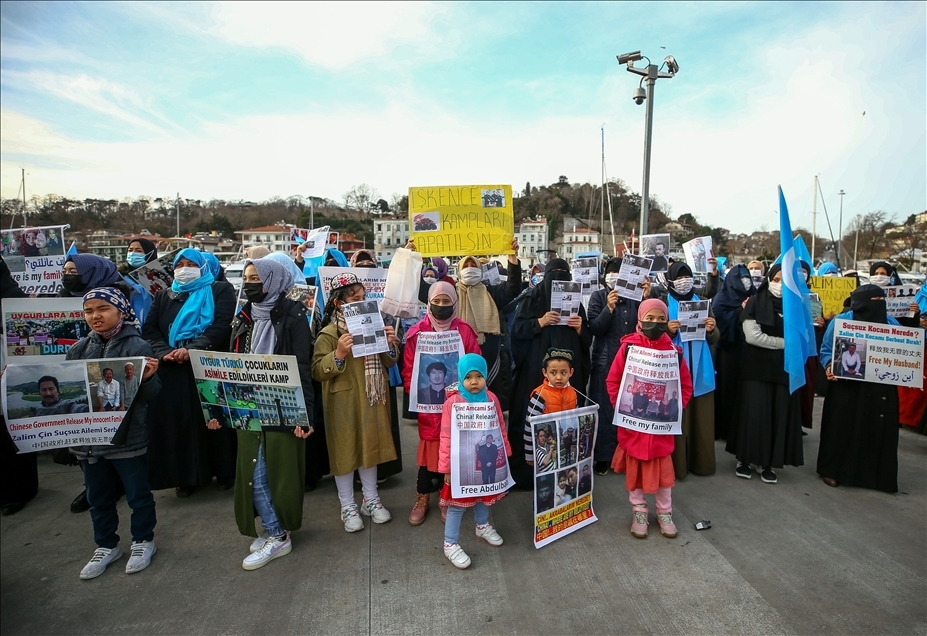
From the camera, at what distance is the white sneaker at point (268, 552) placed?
11.3 ft

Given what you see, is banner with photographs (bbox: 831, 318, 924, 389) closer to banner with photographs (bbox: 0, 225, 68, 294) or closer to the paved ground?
the paved ground

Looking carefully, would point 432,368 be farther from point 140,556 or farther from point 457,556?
point 140,556

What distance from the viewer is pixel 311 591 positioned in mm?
3197

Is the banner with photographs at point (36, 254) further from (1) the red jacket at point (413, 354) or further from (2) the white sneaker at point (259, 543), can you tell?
(1) the red jacket at point (413, 354)

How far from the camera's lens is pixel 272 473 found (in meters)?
3.49

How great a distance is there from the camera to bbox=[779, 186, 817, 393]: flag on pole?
14.6ft

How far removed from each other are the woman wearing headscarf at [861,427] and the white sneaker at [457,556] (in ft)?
12.3

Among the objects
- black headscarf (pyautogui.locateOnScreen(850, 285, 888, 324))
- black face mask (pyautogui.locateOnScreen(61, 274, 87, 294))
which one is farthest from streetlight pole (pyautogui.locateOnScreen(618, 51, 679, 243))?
black face mask (pyautogui.locateOnScreen(61, 274, 87, 294))

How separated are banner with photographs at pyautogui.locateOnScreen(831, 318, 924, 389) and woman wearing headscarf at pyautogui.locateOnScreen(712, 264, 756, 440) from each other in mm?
855

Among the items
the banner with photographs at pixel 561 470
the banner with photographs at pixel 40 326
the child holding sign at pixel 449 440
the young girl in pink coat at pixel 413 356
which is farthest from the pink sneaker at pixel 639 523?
the banner with photographs at pixel 40 326

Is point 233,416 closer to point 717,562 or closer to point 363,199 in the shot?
point 717,562

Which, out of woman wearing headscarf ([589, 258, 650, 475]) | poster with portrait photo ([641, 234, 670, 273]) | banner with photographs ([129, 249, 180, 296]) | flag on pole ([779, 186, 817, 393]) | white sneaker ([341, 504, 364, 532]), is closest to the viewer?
white sneaker ([341, 504, 364, 532])

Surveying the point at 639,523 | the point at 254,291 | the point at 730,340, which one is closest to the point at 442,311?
the point at 254,291

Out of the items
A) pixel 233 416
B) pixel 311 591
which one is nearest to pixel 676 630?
pixel 311 591
